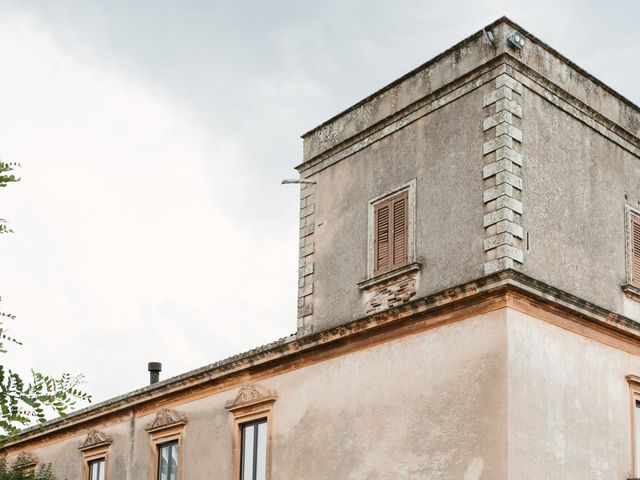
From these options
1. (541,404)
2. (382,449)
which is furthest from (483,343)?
(382,449)

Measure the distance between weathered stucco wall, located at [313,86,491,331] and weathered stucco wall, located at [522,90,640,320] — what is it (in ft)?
2.48

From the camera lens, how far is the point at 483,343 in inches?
567

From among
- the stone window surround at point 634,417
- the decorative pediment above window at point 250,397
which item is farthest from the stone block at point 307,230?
the stone window surround at point 634,417

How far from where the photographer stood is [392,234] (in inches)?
650

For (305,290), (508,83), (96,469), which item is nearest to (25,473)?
(96,469)

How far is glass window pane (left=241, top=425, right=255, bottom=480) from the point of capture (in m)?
18.3

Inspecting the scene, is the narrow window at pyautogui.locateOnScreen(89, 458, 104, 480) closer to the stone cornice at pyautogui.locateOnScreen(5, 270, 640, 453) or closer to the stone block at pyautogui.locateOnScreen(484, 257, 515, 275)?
the stone cornice at pyautogui.locateOnScreen(5, 270, 640, 453)

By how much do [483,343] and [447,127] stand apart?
3526 millimetres

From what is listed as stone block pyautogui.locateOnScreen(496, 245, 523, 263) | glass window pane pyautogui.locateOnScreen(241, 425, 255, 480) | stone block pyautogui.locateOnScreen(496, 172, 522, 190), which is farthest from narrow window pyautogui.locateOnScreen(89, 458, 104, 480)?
stone block pyautogui.locateOnScreen(496, 172, 522, 190)

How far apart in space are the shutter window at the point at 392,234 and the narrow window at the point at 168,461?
6376mm

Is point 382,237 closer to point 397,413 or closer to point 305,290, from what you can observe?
point 305,290

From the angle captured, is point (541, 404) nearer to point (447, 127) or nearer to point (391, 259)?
point (391, 259)

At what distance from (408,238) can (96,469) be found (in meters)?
10.4

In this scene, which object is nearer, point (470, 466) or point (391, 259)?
point (470, 466)
